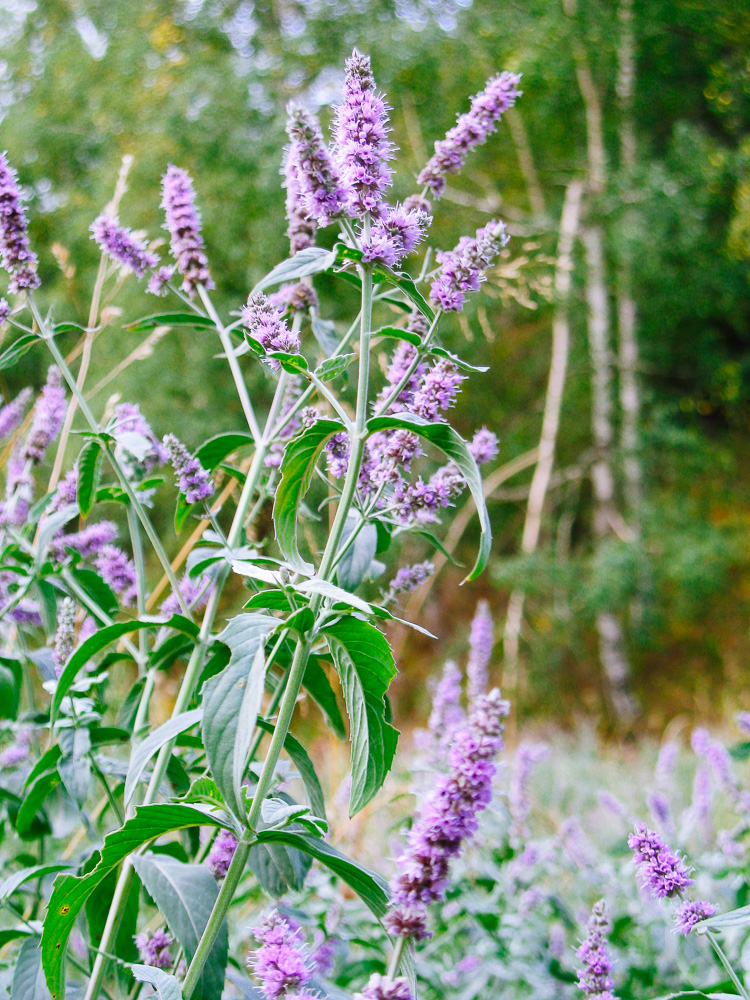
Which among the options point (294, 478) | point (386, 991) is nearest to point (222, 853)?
point (386, 991)

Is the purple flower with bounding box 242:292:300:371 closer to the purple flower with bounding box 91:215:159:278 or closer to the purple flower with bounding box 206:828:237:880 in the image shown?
the purple flower with bounding box 91:215:159:278

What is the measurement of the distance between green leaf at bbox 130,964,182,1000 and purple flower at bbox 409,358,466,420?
552 millimetres

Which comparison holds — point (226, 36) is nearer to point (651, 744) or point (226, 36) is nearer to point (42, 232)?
point (42, 232)

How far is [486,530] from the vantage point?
699 mm

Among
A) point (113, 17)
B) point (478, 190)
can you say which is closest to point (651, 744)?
point (478, 190)

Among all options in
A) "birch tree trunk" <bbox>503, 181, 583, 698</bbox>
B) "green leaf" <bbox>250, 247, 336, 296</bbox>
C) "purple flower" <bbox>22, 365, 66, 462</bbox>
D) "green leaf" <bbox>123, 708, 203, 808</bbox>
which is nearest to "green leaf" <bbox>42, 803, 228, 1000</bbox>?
"green leaf" <bbox>123, 708, 203, 808</bbox>

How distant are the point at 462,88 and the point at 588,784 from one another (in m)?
5.32

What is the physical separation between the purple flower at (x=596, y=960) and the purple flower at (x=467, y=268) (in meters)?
0.60

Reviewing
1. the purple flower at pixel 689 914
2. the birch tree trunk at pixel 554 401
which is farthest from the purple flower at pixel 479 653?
the birch tree trunk at pixel 554 401

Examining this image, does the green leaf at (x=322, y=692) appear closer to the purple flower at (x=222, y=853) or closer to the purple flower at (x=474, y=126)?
the purple flower at (x=222, y=853)

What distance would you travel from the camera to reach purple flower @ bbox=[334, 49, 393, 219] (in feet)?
2.49

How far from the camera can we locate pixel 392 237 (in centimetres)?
78

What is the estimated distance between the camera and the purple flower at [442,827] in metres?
0.72

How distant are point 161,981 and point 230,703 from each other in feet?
Result: 0.76
